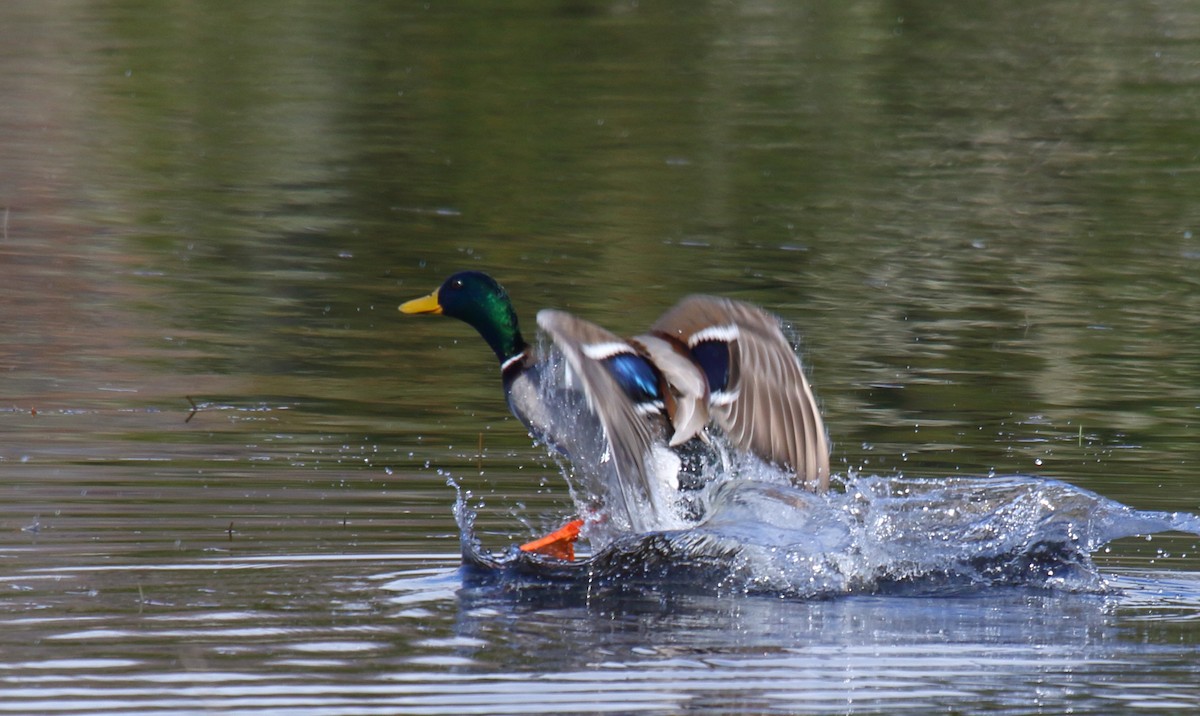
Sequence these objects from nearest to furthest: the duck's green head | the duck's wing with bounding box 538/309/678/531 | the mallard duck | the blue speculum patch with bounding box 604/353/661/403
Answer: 1. the duck's wing with bounding box 538/309/678/531
2. the blue speculum patch with bounding box 604/353/661/403
3. the mallard duck
4. the duck's green head

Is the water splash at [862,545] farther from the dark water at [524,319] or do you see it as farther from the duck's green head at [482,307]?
the duck's green head at [482,307]

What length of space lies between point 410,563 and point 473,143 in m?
12.2

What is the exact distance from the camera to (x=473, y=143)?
18641 mm

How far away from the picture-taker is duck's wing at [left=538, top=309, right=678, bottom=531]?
21.5 ft

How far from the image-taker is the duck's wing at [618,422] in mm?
6566

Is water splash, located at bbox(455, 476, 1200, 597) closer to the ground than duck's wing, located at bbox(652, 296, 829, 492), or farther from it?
closer to the ground

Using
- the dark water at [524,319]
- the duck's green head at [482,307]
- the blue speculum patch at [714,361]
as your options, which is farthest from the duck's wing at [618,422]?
the duck's green head at [482,307]

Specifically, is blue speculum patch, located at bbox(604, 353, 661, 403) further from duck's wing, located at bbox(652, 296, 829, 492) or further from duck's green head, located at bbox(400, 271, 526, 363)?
duck's green head, located at bbox(400, 271, 526, 363)

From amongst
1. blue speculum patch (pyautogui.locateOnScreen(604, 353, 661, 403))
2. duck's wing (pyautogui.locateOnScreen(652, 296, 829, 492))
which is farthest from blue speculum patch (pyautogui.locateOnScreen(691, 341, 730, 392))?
blue speculum patch (pyautogui.locateOnScreen(604, 353, 661, 403))

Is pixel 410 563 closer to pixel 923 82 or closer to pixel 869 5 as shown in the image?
pixel 923 82

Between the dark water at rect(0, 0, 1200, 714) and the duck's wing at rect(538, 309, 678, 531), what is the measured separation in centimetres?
31

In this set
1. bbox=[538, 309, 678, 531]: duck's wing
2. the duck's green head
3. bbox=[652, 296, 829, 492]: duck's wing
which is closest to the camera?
bbox=[538, 309, 678, 531]: duck's wing

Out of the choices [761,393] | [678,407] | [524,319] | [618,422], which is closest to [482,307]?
[678,407]

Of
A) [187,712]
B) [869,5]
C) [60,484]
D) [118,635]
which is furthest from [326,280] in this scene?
[869,5]
